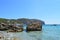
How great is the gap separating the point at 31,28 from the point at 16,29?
597cm

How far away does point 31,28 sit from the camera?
5831cm

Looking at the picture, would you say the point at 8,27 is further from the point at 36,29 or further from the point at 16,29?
the point at 36,29

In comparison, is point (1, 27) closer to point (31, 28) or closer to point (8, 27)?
point (8, 27)

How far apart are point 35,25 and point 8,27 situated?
11084mm

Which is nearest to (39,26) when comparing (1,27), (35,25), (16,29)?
(35,25)

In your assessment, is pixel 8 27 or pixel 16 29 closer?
pixel 16 29

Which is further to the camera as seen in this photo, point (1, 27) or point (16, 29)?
point (1, 27)

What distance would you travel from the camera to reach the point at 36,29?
189 ft

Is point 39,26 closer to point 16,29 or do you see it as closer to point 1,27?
point 16,29

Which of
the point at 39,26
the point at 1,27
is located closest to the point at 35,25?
the point at 39,26

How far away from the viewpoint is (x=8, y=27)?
6144cm

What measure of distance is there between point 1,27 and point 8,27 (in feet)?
9.31

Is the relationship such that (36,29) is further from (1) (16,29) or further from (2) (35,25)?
(1) (16,29)

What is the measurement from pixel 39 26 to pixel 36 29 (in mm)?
1756
